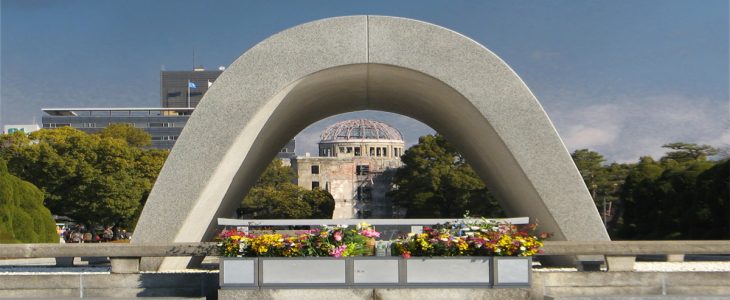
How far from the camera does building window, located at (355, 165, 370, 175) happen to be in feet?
331

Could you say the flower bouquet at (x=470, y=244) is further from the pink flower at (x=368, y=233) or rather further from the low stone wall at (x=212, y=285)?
the low stone wall at (x=212, y=285)

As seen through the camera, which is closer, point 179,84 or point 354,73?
point 354,73

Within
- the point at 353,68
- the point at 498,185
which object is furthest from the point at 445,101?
the point at 498,185

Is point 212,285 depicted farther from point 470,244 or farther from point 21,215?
point 21,215

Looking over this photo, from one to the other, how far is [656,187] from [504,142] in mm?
20768

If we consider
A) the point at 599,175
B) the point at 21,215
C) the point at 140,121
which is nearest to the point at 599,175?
the point at 599,175

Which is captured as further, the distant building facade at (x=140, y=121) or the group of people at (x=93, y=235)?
the distant building facade at (x=140, y=121)

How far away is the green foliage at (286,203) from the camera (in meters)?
72.9

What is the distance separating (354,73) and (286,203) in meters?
56.6

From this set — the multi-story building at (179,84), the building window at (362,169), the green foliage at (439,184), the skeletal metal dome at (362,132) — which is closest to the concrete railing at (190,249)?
the green foliage at (439,184)

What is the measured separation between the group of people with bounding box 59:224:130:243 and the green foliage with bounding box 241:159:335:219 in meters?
18.8

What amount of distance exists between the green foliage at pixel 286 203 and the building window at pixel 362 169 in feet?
79.0

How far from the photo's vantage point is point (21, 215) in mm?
29656

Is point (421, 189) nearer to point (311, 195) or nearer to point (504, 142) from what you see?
point (311, 195)
